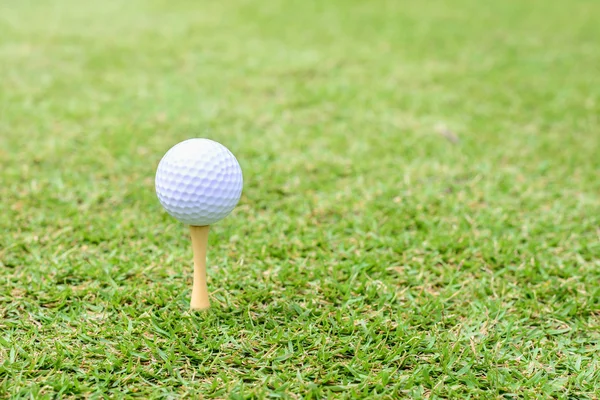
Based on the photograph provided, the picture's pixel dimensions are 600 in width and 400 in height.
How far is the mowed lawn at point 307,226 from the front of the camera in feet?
6.20

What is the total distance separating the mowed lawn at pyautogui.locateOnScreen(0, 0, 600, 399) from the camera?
1.89 meters

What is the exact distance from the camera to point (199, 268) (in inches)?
79.7

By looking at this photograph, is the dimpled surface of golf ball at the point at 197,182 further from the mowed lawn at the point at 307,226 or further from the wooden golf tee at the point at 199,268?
the mowed lawn at the point at 307,226

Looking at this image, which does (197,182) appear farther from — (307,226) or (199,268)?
(307,226)

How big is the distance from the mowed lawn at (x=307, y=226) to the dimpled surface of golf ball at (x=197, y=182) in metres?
0.44

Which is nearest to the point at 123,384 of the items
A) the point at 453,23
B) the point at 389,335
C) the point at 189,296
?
the point at 189,296

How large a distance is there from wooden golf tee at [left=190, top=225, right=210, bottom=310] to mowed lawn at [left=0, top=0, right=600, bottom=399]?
0.18 ft

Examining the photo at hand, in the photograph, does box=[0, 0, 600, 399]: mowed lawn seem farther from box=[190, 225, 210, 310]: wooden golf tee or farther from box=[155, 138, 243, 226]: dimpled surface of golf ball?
box=[155, 138, 243, 226]: dimpled surface of golf ball

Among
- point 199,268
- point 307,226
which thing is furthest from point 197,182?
point 307,226

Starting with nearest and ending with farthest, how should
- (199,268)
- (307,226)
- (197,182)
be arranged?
1. (197,182)
2. (199,268)
3. (307,226)

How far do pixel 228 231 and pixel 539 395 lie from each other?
153 cm

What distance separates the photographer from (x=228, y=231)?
8.91 ft

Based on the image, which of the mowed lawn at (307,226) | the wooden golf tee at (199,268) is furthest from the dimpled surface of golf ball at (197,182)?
the mowed lawn at (307,226)

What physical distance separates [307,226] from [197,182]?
3.47 ft
